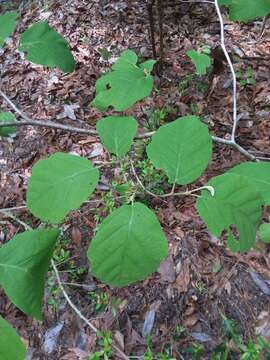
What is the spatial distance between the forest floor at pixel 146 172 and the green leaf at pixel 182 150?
0.86m

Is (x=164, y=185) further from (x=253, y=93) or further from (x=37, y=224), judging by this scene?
(x=253, y=93)

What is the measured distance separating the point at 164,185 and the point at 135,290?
0.68 m

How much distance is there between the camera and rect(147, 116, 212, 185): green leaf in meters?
1.00

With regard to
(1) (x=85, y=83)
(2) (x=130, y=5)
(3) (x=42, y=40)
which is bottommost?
(1) (x=85, y=83)

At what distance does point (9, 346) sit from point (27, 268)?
7.2 inches

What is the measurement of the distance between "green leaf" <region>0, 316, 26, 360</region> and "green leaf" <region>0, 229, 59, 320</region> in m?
0.07

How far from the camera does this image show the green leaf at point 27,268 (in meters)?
0.97

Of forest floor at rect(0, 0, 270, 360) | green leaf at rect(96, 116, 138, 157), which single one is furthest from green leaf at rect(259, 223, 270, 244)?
green leaf at rect(96, 116, 138, 157)

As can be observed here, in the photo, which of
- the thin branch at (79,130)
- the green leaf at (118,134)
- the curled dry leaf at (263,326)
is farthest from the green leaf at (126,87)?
the curled dry leaf at (263,326)

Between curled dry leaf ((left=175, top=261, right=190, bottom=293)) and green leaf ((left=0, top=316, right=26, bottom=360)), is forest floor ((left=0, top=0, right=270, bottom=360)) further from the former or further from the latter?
green leaf ((left=0, top=316, right=26, bottom=360))

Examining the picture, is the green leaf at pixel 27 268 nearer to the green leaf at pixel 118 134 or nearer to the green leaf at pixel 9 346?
A: the green leaf at pixel 9 346

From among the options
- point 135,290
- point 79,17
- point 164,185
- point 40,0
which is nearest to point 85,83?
point 79,17

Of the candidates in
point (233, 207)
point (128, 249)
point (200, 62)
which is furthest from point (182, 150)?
point (200, 62)

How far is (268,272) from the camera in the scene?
2.09 m
